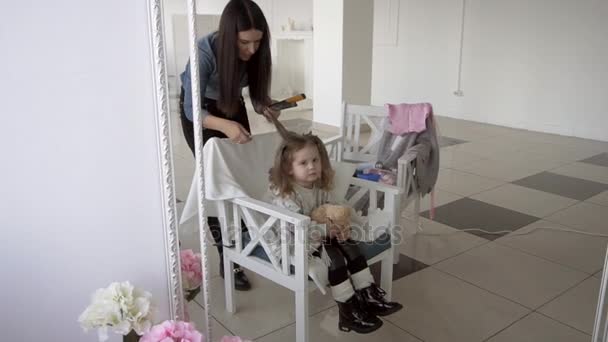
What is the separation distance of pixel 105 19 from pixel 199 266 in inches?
20.2

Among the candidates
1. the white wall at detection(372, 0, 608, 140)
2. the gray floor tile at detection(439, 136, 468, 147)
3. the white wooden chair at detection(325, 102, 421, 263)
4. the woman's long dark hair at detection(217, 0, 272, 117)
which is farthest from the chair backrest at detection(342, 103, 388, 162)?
the white wall at detection(372, 0, 608, 140)

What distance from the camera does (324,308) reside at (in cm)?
184

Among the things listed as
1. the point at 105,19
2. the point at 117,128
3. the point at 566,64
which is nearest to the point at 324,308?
the point at 117,128

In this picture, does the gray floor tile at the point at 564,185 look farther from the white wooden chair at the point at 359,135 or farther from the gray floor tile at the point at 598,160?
the white wooden chair at the point at 359,135

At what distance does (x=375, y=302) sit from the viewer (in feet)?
5.20

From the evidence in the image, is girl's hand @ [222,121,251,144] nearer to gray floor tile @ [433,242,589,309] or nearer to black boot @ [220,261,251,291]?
black boot @ [220,261,251,291]

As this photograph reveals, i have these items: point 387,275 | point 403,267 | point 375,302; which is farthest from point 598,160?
point 375,302

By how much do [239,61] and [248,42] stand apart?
0.06m

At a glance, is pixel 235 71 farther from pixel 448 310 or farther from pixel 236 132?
pixel 448 310

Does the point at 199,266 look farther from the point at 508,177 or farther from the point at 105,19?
the point at 508,177

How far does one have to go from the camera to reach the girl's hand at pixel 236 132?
1483 mm

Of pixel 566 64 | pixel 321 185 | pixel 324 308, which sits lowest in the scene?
pixel 324 308

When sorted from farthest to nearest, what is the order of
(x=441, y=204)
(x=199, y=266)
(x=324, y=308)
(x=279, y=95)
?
(x=441, y=204) → (x=324, y=308) → (x=279, y=95) → (x=199, y=266)

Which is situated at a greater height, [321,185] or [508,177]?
[321,185]
